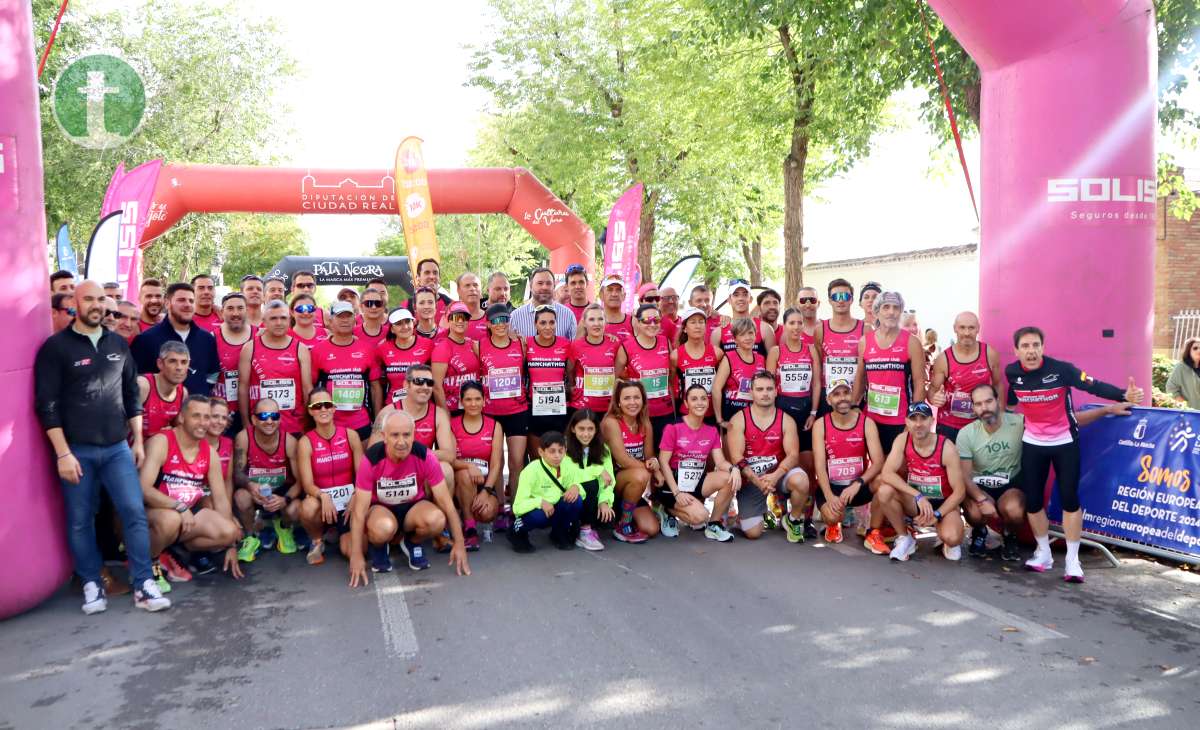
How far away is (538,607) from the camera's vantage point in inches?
216

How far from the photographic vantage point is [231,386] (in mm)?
7238

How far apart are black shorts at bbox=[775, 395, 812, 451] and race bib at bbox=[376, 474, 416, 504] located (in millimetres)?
3290

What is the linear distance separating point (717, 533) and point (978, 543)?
78.2 inches

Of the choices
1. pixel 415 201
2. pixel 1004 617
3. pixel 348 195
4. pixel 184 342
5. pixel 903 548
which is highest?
pixel 348 195

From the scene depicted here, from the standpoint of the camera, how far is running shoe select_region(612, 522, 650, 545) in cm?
716

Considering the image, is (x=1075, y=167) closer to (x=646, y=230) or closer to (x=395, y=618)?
(x=395, y=618)

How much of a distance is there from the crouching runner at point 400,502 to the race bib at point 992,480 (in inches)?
153

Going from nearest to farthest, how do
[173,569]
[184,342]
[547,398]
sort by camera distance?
[173,569]
[184,342]
[547,398]

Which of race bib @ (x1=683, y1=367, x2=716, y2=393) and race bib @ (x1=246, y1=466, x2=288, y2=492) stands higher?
race bib @ (x1=683, y1=367, x2=716, y2=393)

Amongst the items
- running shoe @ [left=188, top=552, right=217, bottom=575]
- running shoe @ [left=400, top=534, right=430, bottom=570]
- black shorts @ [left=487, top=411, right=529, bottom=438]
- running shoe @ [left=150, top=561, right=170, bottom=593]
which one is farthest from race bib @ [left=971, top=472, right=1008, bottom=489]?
running shoe @ [left=150, top=561, right=170, bottom=593]

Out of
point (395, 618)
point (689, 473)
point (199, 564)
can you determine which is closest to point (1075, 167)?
point (689, 473)

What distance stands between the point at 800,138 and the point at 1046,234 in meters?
7.75

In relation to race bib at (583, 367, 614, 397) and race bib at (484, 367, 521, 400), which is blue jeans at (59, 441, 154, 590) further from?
race bib at (583, 367, 614, 397)

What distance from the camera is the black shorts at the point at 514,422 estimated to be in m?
7.53
